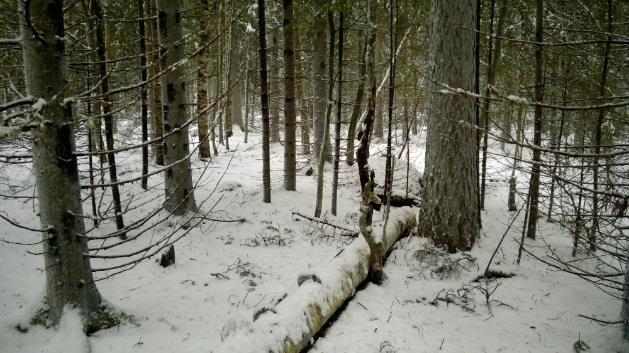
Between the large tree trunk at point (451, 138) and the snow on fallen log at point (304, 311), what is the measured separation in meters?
1.85

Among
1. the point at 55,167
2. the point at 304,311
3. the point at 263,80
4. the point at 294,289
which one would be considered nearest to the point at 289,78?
the point at 263,80

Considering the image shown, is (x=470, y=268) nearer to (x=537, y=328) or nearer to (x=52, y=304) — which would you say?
(x=537, y=328)

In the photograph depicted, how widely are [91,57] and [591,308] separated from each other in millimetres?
11008

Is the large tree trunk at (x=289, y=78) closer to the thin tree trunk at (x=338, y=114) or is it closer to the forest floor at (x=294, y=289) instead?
the thin tree trunk at (x=338, y=114)

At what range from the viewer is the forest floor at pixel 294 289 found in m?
4.20

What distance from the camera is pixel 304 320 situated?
422 centimetres

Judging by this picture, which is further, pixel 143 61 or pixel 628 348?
pixel 143 61

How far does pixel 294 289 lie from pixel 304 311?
2.60ft

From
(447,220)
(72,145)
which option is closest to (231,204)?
(447,220)

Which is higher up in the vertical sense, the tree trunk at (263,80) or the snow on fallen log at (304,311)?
the tree trunk at (263,80)

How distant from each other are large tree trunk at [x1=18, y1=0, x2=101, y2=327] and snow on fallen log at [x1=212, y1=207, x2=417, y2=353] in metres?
1.65

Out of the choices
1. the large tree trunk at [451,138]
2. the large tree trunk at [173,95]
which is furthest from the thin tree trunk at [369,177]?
the large tree trunk at [173,95]

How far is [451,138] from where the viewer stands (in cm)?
685

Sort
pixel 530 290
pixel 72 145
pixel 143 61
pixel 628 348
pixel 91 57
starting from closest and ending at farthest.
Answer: pixel 72 145 → pixel 628 348 → pixel 530 290 → pixel 91 57 → pixel 143 61
